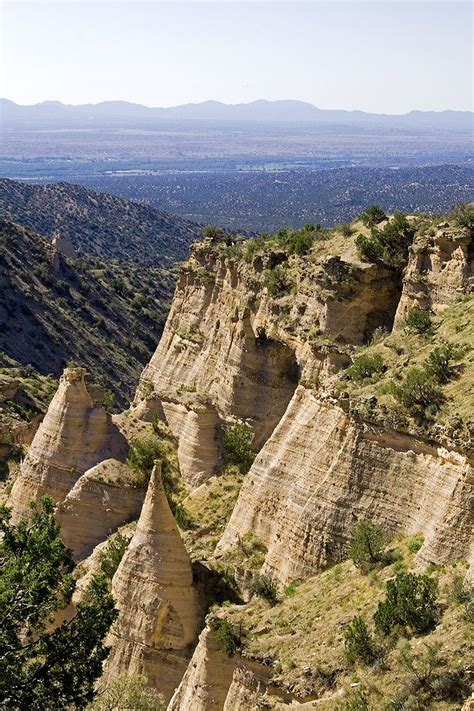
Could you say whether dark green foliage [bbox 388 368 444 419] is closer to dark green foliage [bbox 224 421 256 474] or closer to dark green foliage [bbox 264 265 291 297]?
dark green foliage [bbox 224 421 256 474]

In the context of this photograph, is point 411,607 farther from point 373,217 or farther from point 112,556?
point 373,217

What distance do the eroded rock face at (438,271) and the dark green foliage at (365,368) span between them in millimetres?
4055

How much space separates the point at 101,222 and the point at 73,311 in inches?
2747

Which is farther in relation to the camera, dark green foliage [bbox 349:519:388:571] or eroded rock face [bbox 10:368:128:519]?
eroded rock face [bbox 10:368:128:519]

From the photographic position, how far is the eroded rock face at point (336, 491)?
2336cm

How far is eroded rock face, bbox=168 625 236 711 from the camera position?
939 inches

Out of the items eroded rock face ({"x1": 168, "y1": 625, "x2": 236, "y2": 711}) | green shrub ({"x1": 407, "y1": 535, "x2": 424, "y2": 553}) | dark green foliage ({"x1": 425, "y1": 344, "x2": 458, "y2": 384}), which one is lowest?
eroded rock face ({"x1": 168, "y1": 625, "x2": 236, "y2": 711})

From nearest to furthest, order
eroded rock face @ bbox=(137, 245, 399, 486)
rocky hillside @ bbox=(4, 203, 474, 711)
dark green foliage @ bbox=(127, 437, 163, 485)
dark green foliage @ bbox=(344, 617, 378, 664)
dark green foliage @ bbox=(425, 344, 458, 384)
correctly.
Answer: dark green foliage @ bbox=(344, 617, 378, 664)
rocky hillside @ bbox=(4, 203, 474, 711)
dark green foliage @ bbox=(425, 344, 458, 384)
dark green foliage @ bbox=(127, 437, 163, 485)
eroded rock face @ bbox=(137, 245, 399, 486)

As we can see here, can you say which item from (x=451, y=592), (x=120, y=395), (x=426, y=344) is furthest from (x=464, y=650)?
(x=120, y=395)

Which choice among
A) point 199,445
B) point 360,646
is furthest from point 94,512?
point 360,646

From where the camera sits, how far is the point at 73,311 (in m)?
90.1

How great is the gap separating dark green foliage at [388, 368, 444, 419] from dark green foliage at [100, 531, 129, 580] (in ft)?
28.5

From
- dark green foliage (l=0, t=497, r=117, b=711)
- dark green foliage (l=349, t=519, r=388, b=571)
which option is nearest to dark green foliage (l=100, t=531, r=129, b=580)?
dark green foliage (l=0, t=497, r=117, b=711)

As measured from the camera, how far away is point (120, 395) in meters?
74.4
